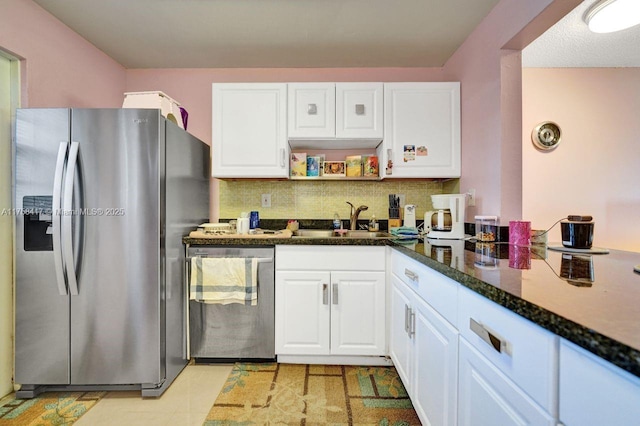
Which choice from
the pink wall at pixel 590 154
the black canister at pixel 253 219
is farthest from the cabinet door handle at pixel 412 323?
the pink wall at pixel 590 154

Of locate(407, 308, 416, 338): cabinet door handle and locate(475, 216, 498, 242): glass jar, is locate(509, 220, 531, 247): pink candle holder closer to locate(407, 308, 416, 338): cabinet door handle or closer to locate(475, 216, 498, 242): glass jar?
locate(475, 216, 498, 242): glass jar

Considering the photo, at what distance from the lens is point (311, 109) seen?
7.66 ft

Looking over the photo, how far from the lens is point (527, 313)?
637mm

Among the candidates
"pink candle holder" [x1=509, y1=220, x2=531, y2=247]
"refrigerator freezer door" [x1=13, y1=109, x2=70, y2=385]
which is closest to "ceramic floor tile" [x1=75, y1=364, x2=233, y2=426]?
"refrigerator freezer door" [x1=13, y1=109, x2=70, y2=385]

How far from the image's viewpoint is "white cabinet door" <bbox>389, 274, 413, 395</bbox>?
1565mm

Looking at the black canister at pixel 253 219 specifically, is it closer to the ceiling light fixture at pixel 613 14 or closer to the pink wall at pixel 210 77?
the pink wall at pixel 210 77

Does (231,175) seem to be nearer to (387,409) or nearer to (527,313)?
(387,409)

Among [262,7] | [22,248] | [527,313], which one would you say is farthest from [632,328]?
[22,248]

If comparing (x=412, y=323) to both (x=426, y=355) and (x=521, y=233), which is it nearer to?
(x=426, y=355)

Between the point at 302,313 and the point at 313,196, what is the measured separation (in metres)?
→ 1.10

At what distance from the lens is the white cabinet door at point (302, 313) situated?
2.02 metres

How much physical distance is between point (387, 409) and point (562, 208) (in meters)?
2.57

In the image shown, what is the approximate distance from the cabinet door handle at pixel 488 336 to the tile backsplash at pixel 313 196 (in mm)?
1839

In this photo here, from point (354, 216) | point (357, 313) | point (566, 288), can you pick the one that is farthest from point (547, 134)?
point (566, 288)
